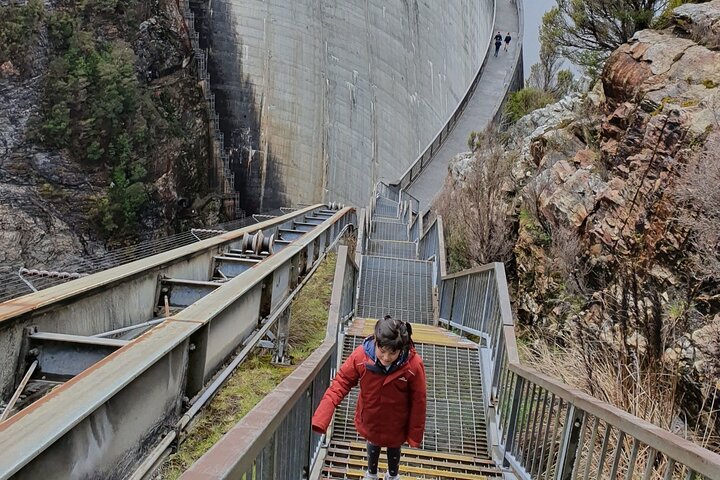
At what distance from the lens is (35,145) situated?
79.0ft

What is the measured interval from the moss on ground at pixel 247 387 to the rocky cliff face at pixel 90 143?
60.4 ft

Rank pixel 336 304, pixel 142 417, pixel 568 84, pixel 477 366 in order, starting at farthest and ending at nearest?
pixel 568 84
pixel 477 366
pixel 336 304
pixel 142 417

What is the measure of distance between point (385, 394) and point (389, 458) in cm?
52

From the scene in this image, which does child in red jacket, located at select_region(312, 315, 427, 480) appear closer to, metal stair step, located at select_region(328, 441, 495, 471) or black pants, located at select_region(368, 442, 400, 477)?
black pants, located at select_region(368, 442, 400, 477)

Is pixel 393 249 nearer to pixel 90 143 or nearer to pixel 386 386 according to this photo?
pixel 386 386

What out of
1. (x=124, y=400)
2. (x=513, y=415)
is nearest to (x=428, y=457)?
(x=513, y=415)

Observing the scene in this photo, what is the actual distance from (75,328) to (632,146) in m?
6.46

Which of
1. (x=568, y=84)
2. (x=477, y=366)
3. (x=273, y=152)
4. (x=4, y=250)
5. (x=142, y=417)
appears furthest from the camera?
(x=273, y=152)

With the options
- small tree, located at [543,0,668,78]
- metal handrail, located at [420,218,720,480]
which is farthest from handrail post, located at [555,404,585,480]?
small tree, located at [543,0,668,78]

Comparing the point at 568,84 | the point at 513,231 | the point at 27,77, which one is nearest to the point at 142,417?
the point at 513,231

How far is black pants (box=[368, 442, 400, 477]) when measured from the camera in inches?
132

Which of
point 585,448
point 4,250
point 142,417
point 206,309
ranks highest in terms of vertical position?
point 206,309

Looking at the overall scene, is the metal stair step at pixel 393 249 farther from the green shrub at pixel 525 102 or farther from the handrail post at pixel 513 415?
the handrail post at pixel 513 415

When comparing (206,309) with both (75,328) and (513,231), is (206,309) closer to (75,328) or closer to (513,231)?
(75,328)
